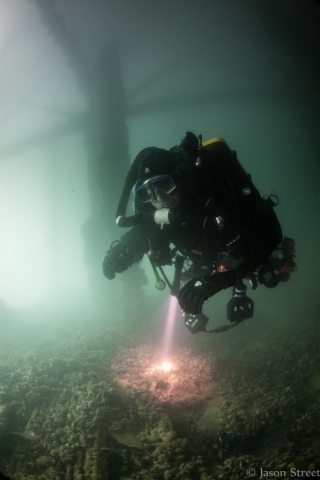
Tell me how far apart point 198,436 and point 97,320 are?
43.6 ft

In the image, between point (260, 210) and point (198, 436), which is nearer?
point (260, 210)

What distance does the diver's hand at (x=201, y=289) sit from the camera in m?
2.77

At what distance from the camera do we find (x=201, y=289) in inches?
112

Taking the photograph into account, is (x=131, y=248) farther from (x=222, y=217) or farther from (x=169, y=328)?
(x=169, y=328)

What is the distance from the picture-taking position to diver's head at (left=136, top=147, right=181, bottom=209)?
3.81 m

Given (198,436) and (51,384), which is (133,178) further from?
(51,384)

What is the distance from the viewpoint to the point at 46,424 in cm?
471

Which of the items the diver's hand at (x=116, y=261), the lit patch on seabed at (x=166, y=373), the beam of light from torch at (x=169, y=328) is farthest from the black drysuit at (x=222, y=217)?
the beam of light from torch at (x=169, y=328)

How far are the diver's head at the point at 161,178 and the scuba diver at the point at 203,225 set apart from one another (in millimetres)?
11

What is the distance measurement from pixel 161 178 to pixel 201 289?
6.38 ft

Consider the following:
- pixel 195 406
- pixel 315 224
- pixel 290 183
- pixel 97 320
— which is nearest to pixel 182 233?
pixel 195 406

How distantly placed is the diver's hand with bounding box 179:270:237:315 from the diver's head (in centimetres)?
144

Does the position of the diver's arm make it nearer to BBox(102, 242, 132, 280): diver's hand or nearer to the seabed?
BBox(102, 242, 132, 280): diver's hand

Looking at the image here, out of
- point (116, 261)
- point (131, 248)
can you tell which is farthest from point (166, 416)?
point (131, 248)
